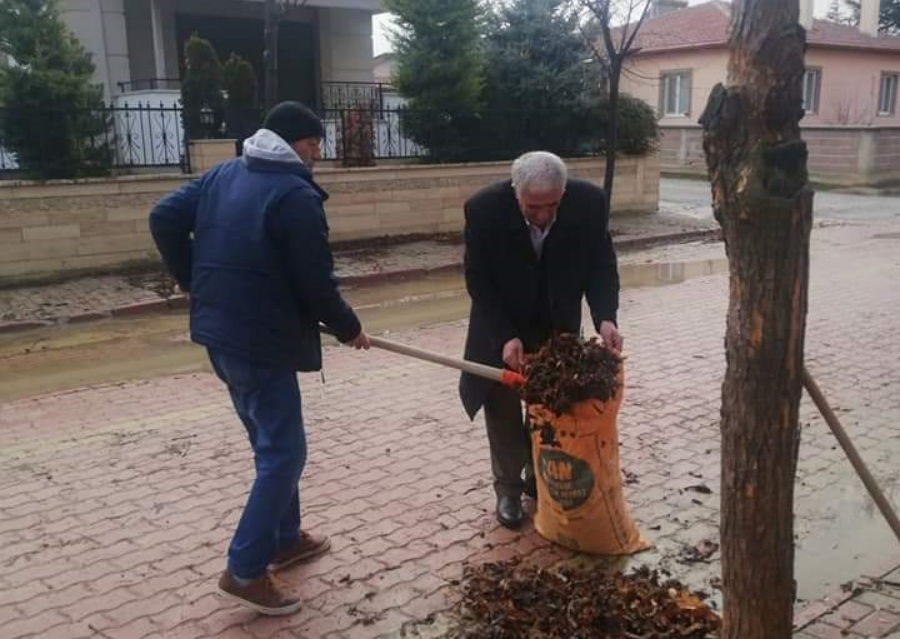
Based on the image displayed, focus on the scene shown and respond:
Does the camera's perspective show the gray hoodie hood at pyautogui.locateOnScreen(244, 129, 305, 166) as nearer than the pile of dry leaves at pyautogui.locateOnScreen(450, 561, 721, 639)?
No

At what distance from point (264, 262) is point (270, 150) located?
0.41m

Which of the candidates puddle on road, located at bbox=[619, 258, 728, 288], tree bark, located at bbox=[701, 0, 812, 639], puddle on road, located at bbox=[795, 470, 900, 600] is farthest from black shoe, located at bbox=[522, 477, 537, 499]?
puddle on road, located at bbox=[619, 258, 728, 288]

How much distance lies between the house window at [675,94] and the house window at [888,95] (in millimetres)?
7872

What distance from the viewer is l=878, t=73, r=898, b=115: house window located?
3372cm

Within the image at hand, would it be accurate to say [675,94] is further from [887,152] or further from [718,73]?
[887,152]

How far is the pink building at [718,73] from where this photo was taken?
29953mm

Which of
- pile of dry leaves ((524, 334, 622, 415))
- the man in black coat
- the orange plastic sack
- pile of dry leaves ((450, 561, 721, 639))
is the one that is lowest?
pile of dry leaves ((450, 561, 721, 639))

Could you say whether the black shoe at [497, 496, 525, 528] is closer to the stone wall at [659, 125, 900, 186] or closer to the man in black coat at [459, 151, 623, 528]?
the man in black coat at [459, 151, 623, 528]

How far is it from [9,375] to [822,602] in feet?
21.2

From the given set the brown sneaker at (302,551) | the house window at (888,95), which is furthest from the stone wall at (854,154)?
the brown sneaker at (302,551)

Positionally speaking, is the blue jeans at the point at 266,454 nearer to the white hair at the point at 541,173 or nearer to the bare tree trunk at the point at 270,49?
the white hair at the point at 541,173

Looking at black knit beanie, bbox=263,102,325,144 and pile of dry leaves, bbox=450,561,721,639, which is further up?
black knit beanie, bbox=263,102,325,144

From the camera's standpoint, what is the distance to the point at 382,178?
1343cm

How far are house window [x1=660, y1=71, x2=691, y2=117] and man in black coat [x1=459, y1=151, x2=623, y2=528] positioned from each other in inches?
1185
